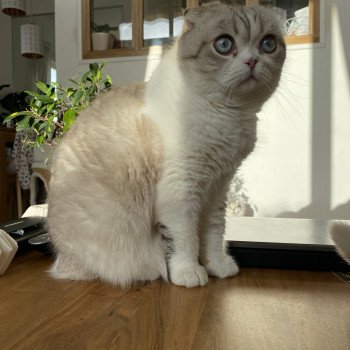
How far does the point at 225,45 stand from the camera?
2.71ft

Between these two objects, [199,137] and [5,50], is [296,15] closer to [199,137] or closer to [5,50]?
[199,137]

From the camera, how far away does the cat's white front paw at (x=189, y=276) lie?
2.61 ft

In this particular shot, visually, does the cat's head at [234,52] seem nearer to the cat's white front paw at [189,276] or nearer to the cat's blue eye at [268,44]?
the cat's blue eye at [268,44]

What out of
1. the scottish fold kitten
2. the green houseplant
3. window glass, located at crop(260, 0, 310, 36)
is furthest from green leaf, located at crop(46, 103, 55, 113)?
window glass, located at crop(260, 0, 310, 36)

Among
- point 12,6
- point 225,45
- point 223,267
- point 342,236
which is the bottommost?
point 223,267

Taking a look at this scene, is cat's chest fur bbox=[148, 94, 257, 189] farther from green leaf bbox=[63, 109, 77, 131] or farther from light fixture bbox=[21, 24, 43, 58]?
light fixture bbox=[21, 24, 43, 58]

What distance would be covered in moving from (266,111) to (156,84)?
1977 millimetres

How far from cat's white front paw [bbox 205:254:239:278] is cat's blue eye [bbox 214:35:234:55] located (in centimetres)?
49

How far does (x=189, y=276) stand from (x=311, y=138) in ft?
7.03

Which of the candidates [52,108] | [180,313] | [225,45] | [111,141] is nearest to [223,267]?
[180,313]

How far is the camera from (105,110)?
0.94m

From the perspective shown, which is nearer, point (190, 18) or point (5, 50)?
point (190, 18)

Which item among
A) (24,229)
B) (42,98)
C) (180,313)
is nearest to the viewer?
(180,313)

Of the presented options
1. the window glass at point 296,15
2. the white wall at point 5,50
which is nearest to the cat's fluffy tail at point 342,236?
the window glass at point 296,15
